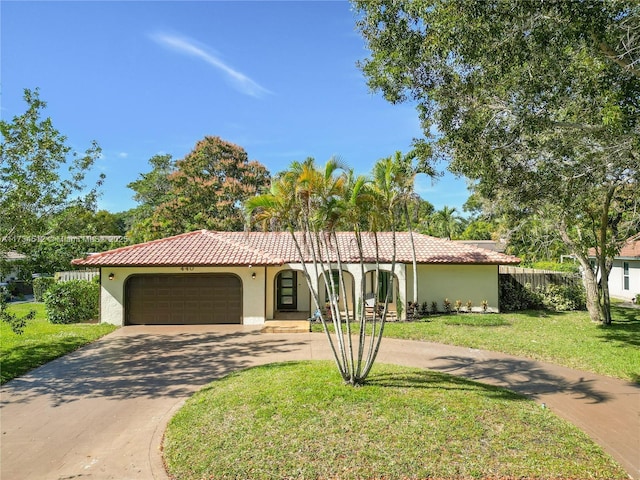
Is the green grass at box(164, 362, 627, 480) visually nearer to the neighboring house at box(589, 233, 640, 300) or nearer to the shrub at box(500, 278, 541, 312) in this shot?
the shrub at box(500, 278, 541, 312)

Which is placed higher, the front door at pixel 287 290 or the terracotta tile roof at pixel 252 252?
the terracotta tile roof at pixel 252 252

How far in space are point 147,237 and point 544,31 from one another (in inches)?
1194

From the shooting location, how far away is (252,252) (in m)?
18.0

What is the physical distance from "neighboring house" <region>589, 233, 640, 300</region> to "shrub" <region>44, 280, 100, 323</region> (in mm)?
28781

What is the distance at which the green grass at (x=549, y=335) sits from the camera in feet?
36.5

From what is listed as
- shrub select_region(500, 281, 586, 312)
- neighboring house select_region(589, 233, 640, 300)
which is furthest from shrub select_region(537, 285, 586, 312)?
neighboring house select_region(589, 233, 640, 300)

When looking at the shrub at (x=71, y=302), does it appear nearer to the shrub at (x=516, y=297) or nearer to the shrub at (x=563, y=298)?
the shrub at (x=516, y=297)

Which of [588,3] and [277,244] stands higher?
[588,3]

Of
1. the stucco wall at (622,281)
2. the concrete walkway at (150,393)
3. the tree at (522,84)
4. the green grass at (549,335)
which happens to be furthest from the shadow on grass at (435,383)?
the stucco wall at (622,281)

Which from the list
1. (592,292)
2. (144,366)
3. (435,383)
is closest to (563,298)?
(592,292)

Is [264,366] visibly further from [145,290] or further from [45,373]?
[145,290]

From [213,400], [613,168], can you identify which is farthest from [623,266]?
[213,400]

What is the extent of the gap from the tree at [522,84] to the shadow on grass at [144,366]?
8273 millimetres

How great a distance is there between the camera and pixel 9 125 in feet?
32.5
